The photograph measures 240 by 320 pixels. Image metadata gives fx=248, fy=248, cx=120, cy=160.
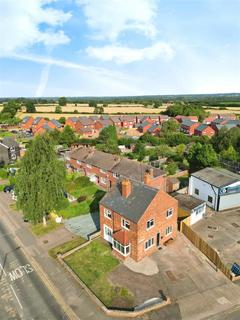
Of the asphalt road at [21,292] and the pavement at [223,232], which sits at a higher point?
the pavement at [223,232]

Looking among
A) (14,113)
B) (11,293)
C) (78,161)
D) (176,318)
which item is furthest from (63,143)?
(14,113)

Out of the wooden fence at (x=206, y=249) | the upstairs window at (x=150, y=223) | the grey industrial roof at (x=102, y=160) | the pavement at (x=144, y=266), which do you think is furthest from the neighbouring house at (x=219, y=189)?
the pavement at (x=144, y=266)

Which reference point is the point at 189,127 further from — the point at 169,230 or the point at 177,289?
the point at 177,289

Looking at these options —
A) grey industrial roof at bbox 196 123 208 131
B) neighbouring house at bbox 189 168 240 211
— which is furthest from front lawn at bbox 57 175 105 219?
grey industrial roof at bbox 196 123 208 131

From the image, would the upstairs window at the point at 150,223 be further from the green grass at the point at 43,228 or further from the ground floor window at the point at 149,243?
the green grass at the point at 43,228

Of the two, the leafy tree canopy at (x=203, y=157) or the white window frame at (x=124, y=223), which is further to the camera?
the leafy tree canopy at (x=203, y=157)

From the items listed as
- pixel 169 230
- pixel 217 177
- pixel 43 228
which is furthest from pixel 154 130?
pixel 43 228
